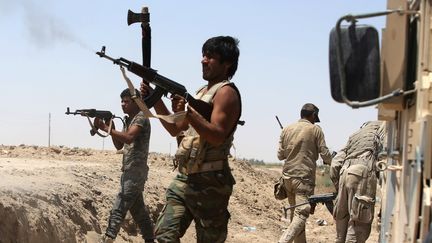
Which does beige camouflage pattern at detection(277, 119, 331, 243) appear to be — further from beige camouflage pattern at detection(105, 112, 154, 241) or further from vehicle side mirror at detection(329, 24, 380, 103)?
vehicle side mirror at detection(329, 24, 380, 103)

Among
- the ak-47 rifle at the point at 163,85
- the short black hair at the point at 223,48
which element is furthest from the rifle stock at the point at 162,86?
the short black hair at the point at 223,48

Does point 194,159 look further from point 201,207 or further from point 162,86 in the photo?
point 162,86

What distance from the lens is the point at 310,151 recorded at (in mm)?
10352

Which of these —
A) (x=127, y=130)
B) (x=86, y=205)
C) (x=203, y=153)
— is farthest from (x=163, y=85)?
(x=86, y=205)

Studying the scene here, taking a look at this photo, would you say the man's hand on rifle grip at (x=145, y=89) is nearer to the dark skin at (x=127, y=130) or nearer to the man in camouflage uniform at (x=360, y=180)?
the dark skin at (x=127, y=130)

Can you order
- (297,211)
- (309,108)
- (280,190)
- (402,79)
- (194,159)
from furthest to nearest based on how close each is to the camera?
(280,190), (309,108), (297,211), (194,159), (402,79)

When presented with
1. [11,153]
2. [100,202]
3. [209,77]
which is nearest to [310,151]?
[100,202]

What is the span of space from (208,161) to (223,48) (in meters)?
0.78

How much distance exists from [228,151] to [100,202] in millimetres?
5909

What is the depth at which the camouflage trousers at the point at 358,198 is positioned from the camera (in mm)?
9078

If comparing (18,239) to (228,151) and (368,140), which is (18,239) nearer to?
(228,151)

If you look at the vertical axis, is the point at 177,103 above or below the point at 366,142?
above

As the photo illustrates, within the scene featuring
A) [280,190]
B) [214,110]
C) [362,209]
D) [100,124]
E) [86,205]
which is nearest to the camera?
[214,110]

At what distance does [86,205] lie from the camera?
10922 mm
